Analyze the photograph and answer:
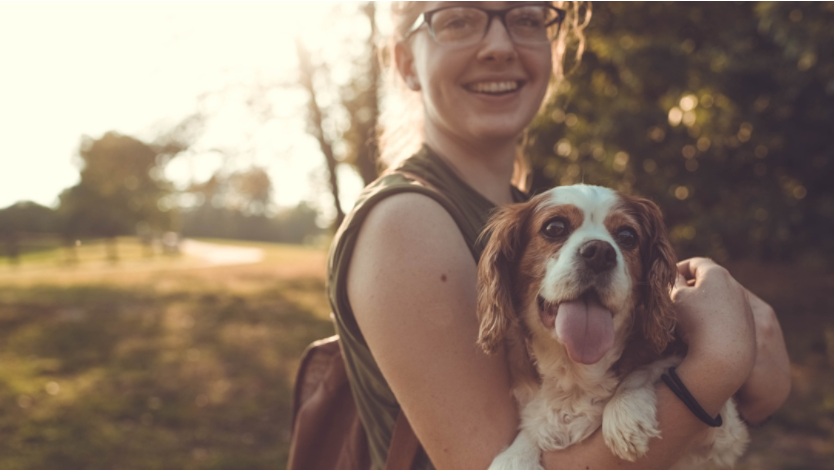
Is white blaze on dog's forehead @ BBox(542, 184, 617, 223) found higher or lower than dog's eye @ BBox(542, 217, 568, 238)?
higher

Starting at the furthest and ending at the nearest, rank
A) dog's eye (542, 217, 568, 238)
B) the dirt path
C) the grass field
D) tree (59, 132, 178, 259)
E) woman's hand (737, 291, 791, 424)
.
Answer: the dirt path → tree (59, 132, 178, 259) → the grass field → dog's eye (542, 217, 568, 238) → woman's hand (737, 291, 791, 424)

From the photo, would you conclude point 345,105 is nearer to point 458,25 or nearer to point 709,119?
point 709,119

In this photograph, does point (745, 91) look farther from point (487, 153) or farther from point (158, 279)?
point (158, 279)

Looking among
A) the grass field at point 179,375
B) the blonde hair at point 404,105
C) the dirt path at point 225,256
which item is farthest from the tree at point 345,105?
the dirt path at point 225,256

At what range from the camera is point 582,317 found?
181 centimetres

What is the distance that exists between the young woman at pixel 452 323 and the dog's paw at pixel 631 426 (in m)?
0.03

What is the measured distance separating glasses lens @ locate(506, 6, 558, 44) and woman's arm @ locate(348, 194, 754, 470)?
84cm

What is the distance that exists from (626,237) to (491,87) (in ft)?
2.35

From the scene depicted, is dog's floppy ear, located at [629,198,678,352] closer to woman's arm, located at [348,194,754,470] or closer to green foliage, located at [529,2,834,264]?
woman's arm, located at [348,194,754,470]

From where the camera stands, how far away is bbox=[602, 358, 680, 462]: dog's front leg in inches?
62.9

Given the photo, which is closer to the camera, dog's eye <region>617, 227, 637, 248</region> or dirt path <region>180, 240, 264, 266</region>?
dog's eye <region>617, 227, 637, 248</region>

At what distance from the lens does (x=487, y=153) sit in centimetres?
237

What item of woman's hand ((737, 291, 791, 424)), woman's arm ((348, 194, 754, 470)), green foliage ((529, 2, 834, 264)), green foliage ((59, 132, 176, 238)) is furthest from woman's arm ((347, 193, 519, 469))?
green foliage ((59, 132, 176, 238))

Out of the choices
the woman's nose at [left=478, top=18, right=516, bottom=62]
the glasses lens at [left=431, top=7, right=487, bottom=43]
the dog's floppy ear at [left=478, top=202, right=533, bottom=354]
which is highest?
the glasses lens at [left=431, top=7, right=487, bottom=43]
